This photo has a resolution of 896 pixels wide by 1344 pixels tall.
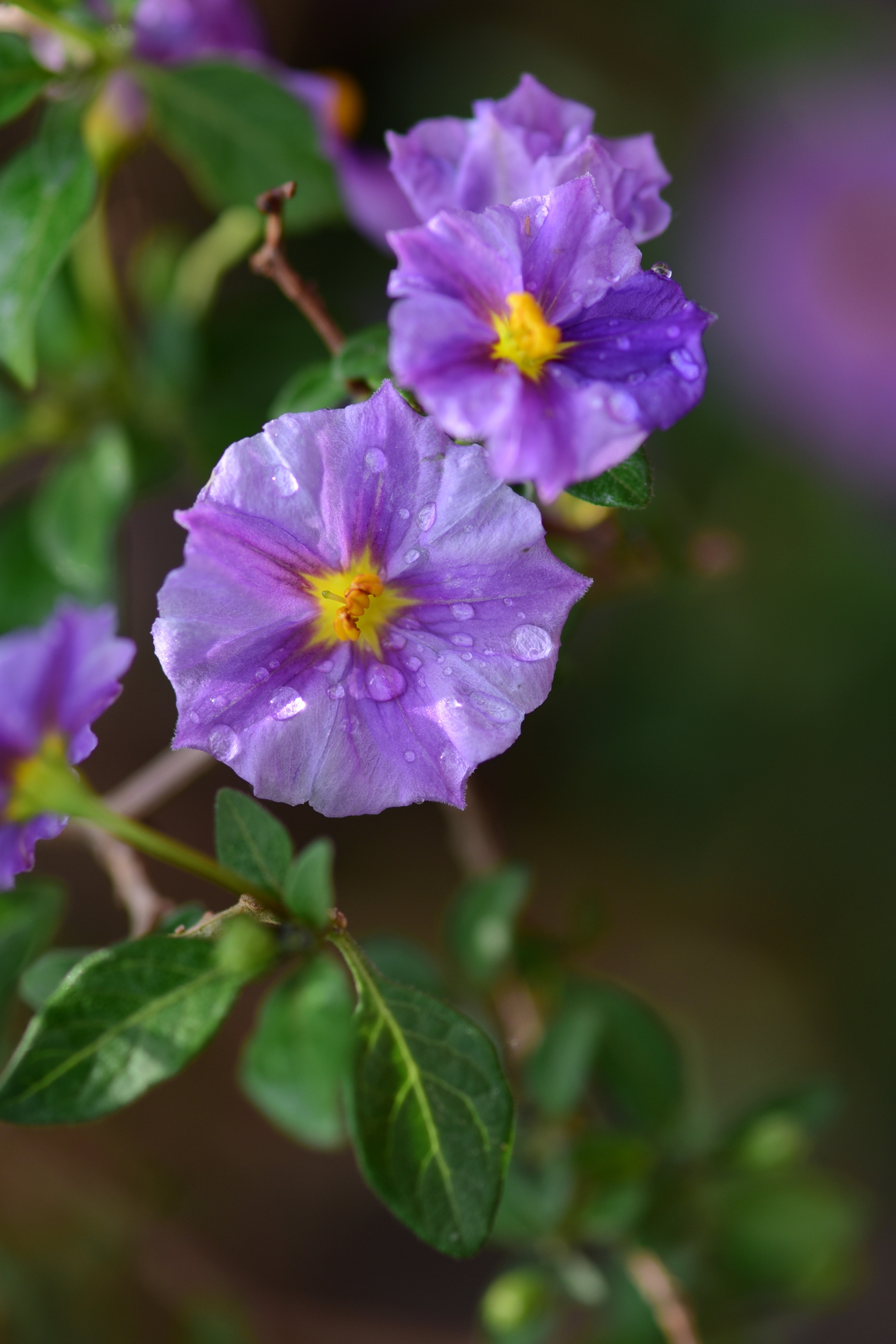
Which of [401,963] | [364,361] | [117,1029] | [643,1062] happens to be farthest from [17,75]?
[643,1062]

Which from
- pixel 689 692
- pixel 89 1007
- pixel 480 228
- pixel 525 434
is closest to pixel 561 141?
pixel 480 228

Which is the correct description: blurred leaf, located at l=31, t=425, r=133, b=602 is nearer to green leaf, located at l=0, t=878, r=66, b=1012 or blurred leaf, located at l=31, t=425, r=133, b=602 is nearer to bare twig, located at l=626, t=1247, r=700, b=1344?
green leaf, located at l=0, t=878, r=66, b=1012

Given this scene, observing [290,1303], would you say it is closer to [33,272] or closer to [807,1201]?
[807,1201]

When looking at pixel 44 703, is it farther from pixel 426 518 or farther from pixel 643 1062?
pixel 643 1062

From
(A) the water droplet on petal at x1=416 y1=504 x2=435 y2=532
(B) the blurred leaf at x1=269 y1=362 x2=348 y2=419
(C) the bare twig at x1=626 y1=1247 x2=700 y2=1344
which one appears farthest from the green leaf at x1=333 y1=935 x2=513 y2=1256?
(C) the bare twig at x1=626 y1=1247 x2=700 y2=1344

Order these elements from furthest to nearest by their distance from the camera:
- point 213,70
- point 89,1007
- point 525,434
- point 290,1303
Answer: point 290,1303
point 213,70
point 89,1007
point 525,434

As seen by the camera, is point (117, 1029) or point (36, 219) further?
point (36, 219)

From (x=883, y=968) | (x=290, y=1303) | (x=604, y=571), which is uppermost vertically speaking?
(x=604, y=571)
